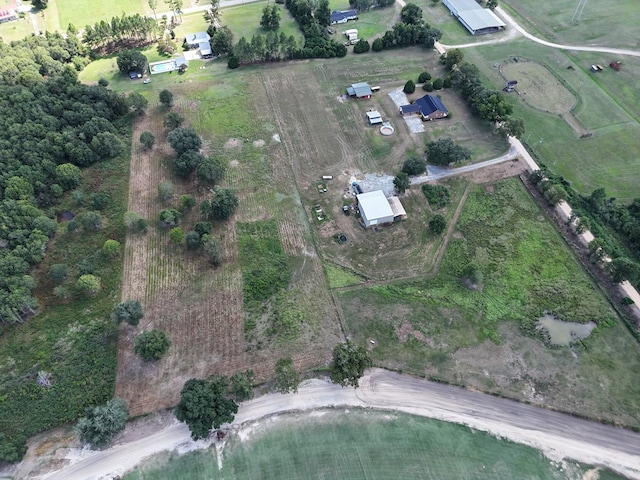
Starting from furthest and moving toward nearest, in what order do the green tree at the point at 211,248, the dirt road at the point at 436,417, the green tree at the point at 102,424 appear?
the green tree at the point at 211,248, the dirt road at the point at 436,417, the green tree at the point at 102,424

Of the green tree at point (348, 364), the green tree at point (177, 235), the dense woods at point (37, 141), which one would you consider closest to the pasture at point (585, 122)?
the green tree at point (348, 364)

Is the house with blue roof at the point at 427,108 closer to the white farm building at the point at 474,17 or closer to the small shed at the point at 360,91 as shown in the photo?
the small shed at the point at 360,91

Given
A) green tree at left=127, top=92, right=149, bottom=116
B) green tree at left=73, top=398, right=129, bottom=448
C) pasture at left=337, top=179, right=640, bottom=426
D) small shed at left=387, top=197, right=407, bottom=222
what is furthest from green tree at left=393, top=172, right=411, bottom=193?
green tree at left=127, top=92, right=149, bottom=116

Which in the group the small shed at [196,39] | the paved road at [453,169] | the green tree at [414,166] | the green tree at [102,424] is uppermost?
the small shed at [196,39]

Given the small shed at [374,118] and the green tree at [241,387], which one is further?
the small shed at [374,118]

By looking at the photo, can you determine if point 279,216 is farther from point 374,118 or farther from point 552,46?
point 552,46

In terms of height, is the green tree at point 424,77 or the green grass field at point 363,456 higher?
the green tree at point 424,77

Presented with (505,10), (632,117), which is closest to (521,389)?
(632,117)

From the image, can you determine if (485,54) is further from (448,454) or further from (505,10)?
(448,454)
